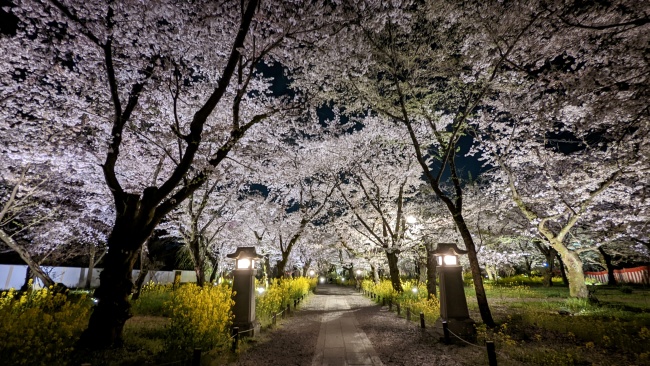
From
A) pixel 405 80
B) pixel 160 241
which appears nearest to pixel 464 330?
pixel 405 80

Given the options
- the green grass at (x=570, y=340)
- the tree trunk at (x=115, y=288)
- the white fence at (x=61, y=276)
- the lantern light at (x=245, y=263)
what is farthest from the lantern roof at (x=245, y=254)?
the white fence at (x=61, y=276)

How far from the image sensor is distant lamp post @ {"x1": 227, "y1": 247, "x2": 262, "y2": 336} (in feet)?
30.4

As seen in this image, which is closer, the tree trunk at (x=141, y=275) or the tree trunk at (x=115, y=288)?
the tree trunk at (x=115, y=288)

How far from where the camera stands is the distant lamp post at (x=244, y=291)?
30.4 feet

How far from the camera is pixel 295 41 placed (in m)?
9.16

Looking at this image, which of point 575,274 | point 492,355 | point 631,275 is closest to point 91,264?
point 492,355

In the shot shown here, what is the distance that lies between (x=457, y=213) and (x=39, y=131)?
16.0m

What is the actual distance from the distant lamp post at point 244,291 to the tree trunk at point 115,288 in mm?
3294

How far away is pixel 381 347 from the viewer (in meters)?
8.50

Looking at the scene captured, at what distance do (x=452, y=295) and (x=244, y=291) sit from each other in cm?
688

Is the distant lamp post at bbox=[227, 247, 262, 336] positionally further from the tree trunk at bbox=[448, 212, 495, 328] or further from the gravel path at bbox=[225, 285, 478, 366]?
the tree trunk at bbox=[448, 212, 495, 328]

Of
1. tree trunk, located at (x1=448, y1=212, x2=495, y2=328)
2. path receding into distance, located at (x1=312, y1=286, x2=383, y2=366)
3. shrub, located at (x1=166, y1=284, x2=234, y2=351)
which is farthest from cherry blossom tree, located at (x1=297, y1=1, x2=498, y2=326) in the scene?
shrub, located at (x1=166, y1=284, x2=234, y2=351)

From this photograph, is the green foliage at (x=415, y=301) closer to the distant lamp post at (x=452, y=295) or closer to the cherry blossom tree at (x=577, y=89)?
the distant lamp post at (x=452, y=295)

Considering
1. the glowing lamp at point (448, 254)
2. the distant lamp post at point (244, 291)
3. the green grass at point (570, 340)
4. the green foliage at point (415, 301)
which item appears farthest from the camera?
the green foliage at point (415, 301)
